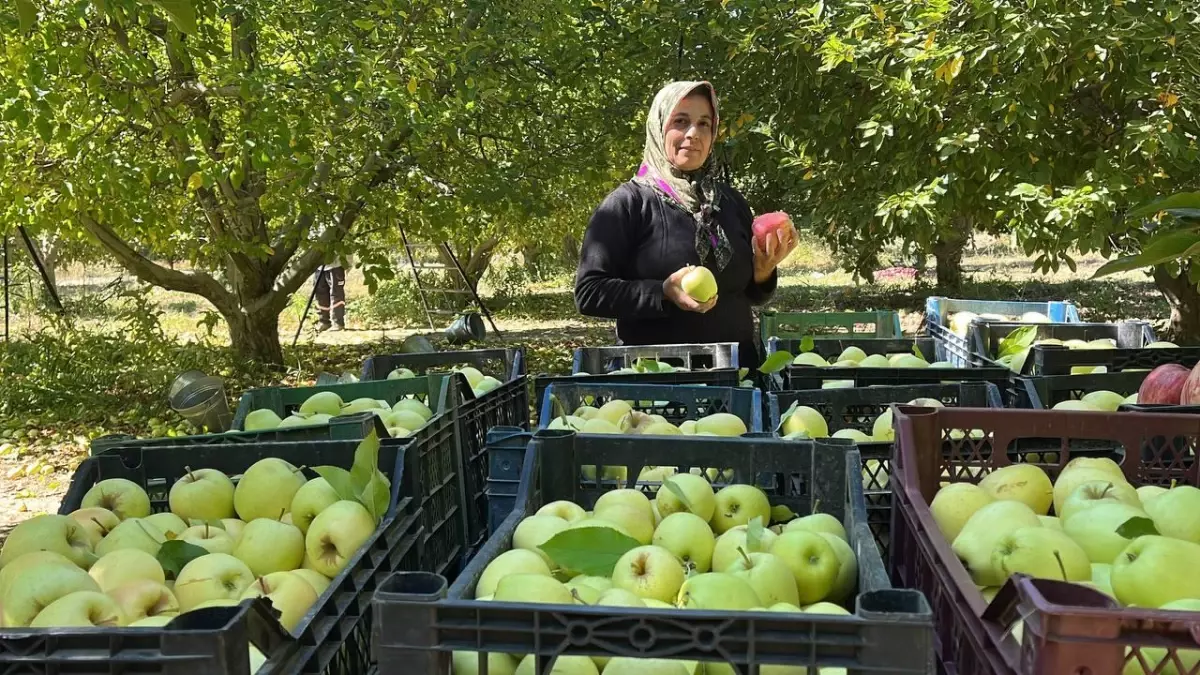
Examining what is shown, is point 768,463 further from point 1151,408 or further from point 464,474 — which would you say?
point 464,474

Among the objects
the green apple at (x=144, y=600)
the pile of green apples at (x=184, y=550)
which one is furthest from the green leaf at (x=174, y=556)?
the green apple at (x=144, y=600)

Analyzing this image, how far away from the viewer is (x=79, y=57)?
6.04 m

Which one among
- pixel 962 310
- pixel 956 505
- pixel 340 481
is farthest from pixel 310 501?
pixel 962 310

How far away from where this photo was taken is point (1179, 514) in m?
1.47

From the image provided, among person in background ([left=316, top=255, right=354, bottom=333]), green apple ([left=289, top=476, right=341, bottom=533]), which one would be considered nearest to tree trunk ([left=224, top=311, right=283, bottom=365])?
person in background ([left=316, top=255, right=354, bottom=333])

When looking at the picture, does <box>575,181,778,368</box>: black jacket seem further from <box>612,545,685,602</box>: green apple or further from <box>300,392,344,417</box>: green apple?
<box>612,545,685,602</box>: green apple

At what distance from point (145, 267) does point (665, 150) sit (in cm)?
739

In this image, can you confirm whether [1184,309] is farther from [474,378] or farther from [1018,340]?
[474,378]

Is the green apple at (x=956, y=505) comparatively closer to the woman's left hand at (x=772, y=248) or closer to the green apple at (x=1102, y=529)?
the green apple at (x=1102, y=529)

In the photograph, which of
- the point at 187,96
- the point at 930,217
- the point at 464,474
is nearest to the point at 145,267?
the point at 187,96

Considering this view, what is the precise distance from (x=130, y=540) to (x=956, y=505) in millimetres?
1404

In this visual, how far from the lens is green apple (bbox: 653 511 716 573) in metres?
1.56

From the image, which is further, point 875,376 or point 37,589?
point 875,376

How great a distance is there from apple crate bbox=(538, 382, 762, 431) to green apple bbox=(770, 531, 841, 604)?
1.06 meters
